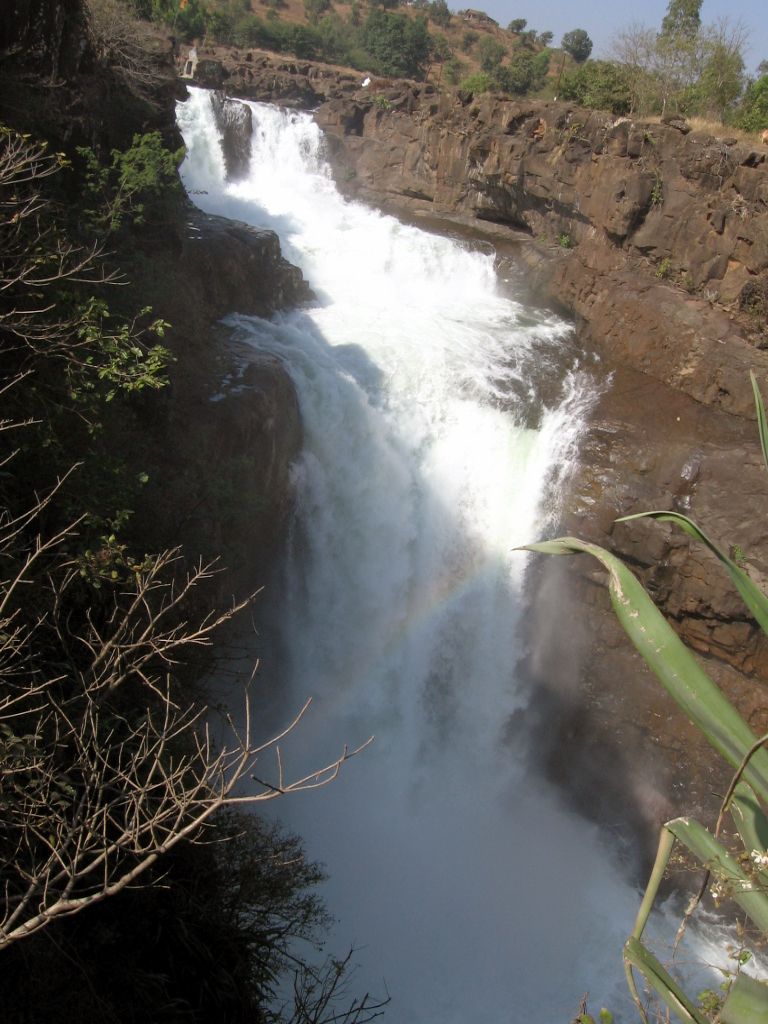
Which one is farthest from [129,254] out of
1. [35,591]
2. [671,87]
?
[671,87]

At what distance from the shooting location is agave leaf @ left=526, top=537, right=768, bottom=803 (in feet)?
6.13

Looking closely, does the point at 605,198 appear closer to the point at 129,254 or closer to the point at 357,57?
the point at 129,254

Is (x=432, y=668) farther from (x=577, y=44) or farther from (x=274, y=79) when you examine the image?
(x=577, y=44)

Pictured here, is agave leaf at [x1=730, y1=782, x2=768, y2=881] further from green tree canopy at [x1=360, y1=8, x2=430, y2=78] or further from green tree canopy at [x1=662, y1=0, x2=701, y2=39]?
green tree canopy at [x1=360, y1=8, x2=430, y2=78]

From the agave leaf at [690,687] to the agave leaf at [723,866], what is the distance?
194 mm

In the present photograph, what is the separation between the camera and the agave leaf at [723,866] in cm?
188

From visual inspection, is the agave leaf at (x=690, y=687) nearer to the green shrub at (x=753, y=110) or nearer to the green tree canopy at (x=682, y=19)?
the green shrub at (x=753, y=110)

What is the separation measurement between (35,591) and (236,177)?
20.6m

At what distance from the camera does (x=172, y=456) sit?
30.5 feet

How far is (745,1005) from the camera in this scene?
5.62 ft

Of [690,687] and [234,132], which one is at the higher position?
[234,132]

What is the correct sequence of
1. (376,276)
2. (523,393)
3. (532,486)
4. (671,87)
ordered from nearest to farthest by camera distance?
(532,486) < (523,393) < (376,276) < (671,87)

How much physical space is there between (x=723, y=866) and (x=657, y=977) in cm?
34

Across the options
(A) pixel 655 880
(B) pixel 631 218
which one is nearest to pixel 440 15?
(B) pixel 631 218
